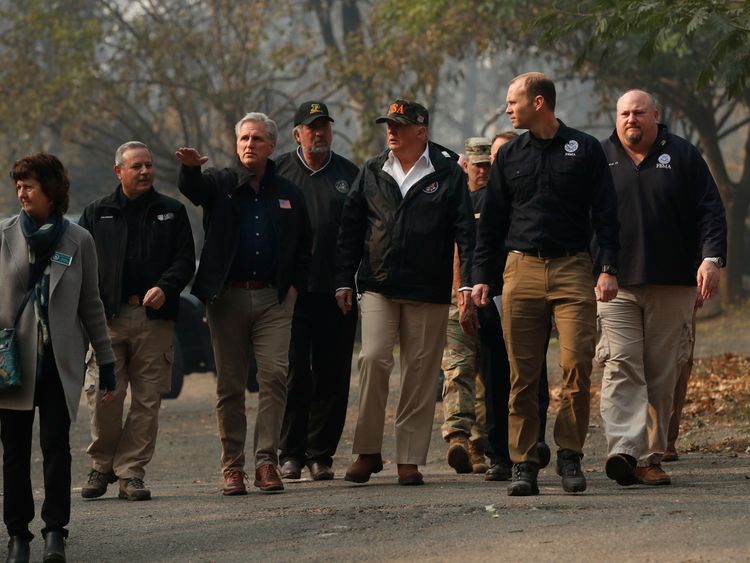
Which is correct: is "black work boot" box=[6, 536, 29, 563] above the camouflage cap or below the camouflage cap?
below

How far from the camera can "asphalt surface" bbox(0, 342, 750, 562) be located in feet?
22.3

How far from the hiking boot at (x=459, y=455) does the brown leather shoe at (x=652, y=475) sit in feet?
4.75

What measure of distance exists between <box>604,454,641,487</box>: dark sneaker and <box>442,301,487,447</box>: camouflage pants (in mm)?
1437

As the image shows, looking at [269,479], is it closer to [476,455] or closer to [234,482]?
[234,482]

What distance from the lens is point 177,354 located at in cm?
1791

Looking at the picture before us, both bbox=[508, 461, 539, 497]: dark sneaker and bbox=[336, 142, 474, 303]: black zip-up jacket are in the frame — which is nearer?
bbox=[508, 461, 539, 497]: dark sneaker

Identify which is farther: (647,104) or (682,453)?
(682,453)

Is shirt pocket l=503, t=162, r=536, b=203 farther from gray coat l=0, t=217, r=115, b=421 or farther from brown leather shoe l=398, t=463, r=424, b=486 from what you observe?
gray coat l=0, t=217, r=115, b=421

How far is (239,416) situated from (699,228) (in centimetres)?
290

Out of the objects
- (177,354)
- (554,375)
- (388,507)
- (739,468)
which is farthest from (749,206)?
(388,507)

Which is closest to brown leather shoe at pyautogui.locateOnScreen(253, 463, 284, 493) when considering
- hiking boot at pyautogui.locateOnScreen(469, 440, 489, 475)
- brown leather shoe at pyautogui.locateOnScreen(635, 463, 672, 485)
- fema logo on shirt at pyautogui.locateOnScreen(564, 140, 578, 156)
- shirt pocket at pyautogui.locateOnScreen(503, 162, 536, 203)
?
hiking boot at pyautogui.locateOnScreen(469, 440, 489, 475)

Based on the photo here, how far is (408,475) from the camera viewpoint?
934 cm

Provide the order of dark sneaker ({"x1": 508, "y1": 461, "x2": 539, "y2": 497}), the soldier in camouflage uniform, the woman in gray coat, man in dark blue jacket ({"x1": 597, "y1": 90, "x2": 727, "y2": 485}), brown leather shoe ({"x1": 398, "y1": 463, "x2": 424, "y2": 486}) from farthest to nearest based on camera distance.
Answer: the soldier in camouflage uniform → brown leather shoe ({"x1": 398, "y1": 463, "x2": 424, "y2": 486}) → man in dark blue jacket ({"x1": 597, "y1": 90, "x2": 727, "y2": 485}) → dark sneaker ({"x1": 508, "y1": 461, "x2": 539, "y2": 497}) → the woman in gray coat

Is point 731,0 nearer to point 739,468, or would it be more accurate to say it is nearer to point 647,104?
point 647,104
